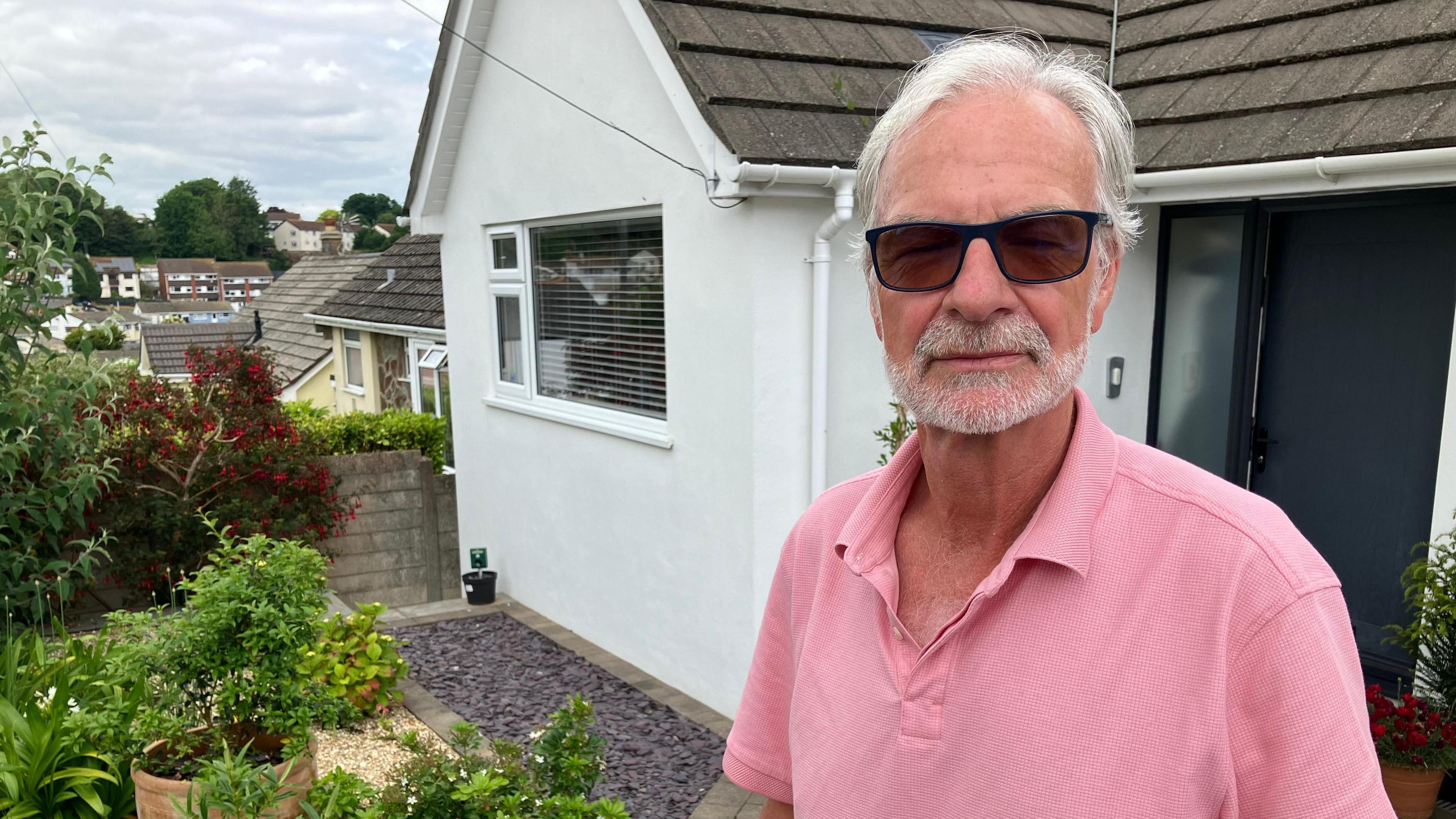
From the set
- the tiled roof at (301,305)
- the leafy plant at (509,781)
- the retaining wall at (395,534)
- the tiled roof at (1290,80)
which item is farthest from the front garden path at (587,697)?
the tiled roof at (301,305)

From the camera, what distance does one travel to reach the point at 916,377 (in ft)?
4.60

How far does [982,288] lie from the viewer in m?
1.33

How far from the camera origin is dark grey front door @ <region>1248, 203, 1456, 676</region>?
4.47m

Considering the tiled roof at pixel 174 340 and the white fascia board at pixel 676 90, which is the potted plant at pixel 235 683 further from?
the tiled roof at pixel 174 340

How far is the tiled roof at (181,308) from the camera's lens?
58594mm

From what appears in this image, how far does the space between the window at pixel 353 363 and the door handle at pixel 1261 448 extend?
14.4m

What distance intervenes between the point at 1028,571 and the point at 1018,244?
454 millimetres

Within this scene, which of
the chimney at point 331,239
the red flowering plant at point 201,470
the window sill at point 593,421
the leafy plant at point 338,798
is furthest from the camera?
the chimney at point 331,239

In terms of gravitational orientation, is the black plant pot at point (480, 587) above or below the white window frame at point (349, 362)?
below

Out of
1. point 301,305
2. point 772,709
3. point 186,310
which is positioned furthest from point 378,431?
point 186,310

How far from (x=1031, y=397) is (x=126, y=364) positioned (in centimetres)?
868

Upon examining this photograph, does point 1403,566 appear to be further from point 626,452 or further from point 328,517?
point 328,517

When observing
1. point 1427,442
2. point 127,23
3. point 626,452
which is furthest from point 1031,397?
point 127,23

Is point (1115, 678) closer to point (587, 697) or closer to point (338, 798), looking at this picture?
point (338, 798)
